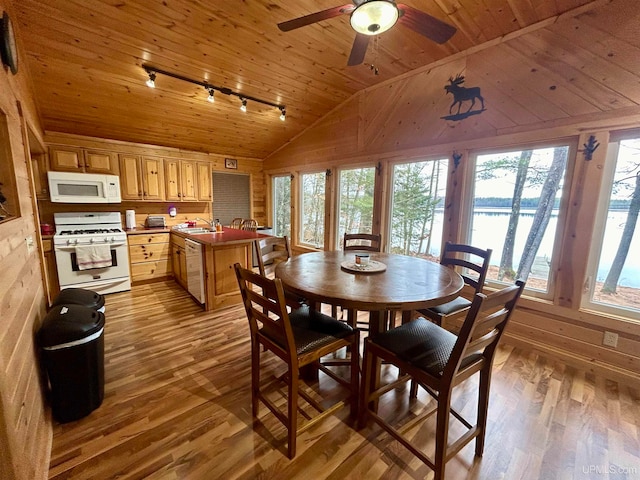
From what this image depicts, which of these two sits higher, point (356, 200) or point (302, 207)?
point (356, 200)

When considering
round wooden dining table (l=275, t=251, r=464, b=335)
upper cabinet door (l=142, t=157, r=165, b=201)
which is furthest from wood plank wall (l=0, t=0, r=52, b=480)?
upper cabinet door (l=142, t=157, r=165, b=201)

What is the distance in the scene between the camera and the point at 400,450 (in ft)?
4.74

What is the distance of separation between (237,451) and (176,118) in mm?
4134

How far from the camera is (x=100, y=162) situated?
3.90 metres

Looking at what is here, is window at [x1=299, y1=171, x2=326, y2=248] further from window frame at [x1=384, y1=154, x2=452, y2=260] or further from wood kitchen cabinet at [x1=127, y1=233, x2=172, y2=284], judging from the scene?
wood kitchen cabinet at [x1=127, y1=233, x2=172, y2=284]

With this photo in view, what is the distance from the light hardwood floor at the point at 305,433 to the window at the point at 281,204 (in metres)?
3.57

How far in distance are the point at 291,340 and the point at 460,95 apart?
3.03 m

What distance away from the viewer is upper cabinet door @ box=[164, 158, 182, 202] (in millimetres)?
4484

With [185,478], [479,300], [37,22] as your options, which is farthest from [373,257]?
[37,22]

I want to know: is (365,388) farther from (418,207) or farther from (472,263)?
(418,207)

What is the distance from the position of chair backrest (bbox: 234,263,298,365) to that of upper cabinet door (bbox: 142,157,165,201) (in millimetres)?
3811

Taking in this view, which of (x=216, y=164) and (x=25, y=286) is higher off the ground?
(x=216, y=164)

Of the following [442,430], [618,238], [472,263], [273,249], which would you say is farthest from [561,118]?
[273,249]

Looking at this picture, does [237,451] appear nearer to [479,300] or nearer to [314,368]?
[314,368]
